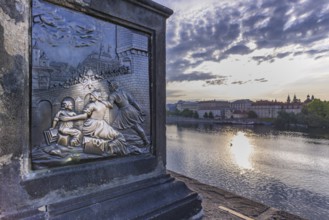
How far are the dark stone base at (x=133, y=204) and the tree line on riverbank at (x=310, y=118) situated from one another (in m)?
51.7

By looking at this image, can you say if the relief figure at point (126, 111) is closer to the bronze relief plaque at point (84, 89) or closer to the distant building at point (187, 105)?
the bronze relief plaque at point (84, 89)

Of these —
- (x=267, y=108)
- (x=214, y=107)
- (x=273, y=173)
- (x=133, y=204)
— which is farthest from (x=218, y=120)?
(x=133, y=204)

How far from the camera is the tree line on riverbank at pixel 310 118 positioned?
4366cm

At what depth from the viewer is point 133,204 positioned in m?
2.17

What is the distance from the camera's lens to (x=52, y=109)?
189cm

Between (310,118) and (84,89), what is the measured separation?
53.1 meters

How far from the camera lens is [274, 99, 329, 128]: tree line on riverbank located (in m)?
43.7

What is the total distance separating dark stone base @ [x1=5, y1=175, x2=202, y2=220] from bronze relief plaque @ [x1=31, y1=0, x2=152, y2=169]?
0.36m

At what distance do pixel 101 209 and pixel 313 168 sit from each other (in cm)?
2055

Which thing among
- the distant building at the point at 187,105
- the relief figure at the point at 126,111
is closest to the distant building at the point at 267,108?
the distant building at the point at 187,105

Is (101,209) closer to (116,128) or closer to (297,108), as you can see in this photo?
(116,128)

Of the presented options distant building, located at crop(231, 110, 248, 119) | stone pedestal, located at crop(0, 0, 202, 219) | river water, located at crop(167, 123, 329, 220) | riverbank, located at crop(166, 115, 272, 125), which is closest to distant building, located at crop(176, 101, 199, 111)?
riverbank, located at crop(166, 115, 272, 125)

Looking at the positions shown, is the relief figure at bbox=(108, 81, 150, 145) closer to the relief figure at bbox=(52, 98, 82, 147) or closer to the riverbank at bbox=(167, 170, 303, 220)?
the relief figure at bbox=(52, 98, 82, 147)

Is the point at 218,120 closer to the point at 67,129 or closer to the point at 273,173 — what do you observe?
the point at 273,173
